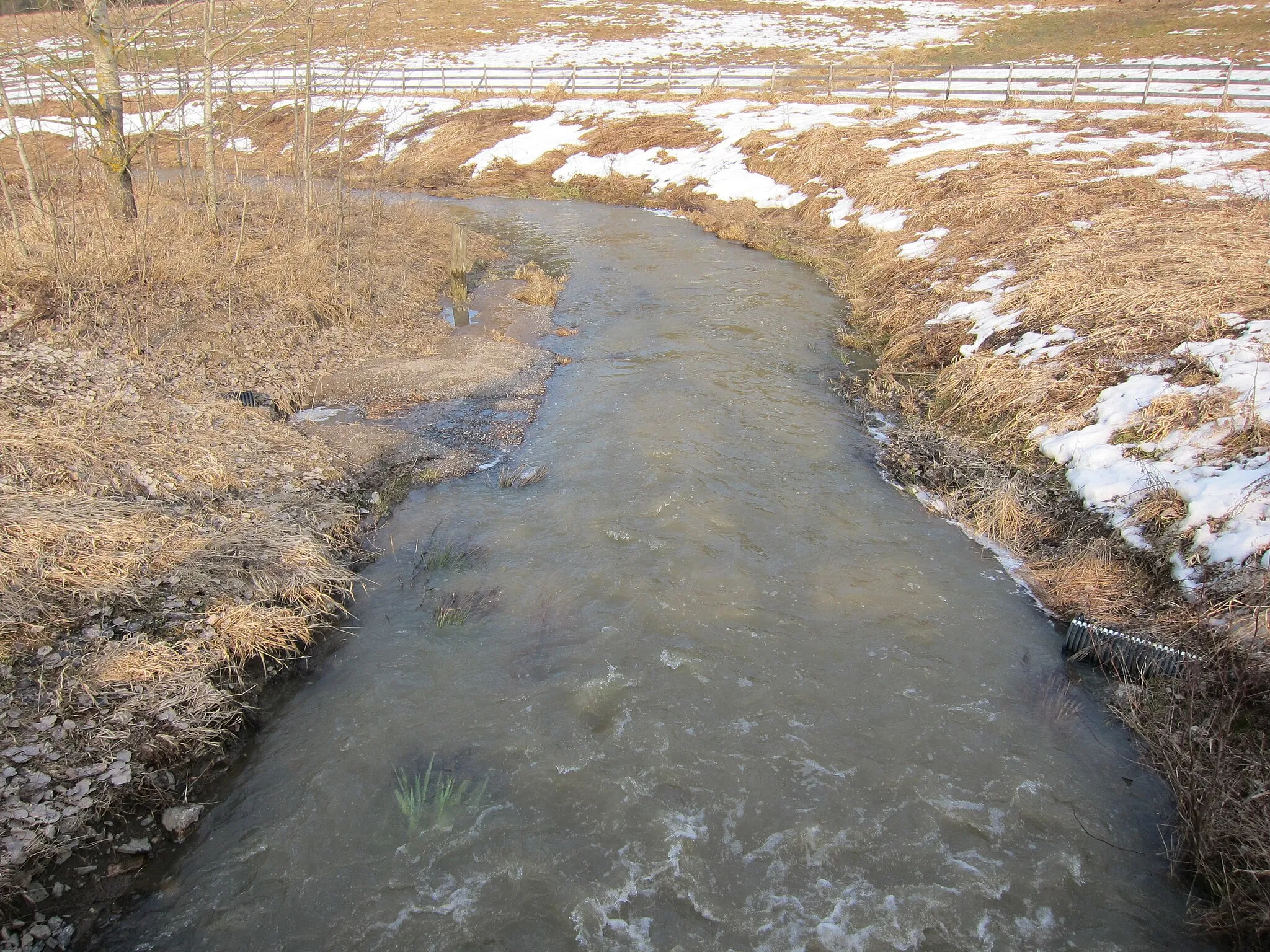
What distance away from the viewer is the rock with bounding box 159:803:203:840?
4371 millimetres

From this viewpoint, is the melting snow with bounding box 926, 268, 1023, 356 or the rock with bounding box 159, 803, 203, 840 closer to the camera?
the rock with bounding box 159, 803, 203, 840

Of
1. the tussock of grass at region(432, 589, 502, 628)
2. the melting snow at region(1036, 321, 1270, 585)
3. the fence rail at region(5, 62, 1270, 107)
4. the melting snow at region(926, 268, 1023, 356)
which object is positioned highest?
the fence rail at region(5, 62, 1270, 107)

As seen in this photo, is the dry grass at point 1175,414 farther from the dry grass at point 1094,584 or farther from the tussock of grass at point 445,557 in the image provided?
the tussock of grass at point 445,557

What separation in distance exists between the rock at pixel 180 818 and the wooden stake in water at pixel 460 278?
9496 mm

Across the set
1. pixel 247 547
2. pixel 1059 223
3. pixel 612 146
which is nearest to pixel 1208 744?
pixel 247 547

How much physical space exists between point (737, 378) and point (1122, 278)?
17.2 feet

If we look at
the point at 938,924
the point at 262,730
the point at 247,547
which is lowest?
the point at 938,924

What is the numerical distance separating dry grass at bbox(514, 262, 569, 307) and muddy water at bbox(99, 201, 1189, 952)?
693cm

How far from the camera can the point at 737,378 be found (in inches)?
426

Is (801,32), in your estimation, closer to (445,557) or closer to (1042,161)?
(1042,161)

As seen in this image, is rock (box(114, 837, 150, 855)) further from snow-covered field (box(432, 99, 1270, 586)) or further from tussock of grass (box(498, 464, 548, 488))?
snow-covered field (box(432, 99, 1270, 586))

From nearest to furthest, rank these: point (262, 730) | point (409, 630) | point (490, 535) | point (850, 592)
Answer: point (262, 730), point (409, 630), point (850, 592), point (490, 535)

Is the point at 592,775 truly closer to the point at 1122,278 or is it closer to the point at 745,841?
the point at 745,841

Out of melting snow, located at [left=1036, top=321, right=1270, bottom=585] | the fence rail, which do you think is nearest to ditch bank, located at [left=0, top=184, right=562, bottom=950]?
melting snow, located at [left=1036, top=321, right=1270, bottom=585]
